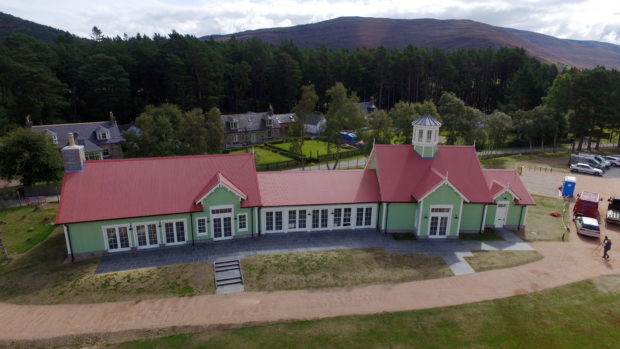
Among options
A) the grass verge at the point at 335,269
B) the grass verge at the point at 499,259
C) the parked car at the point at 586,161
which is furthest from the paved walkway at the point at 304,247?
the parked car at the point at 586,161

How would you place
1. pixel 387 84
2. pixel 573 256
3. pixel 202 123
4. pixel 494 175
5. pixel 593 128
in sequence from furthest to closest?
1. pixel 387 84
2. pixel 593 128
3. pixel 202 123
4. pixel 494 175
5. pixel 573 256

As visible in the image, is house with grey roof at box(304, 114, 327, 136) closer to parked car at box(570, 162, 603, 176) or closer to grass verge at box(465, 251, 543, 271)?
parked car at box(570, 162, 603, 176)

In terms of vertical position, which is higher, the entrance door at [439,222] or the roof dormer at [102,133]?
the roof dormer at [102,133]

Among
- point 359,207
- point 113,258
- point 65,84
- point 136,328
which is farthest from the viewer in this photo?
point 65,84

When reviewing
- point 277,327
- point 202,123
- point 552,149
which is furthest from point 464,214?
point 552,149

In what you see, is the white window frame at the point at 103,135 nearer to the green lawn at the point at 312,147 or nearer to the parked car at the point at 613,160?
the green lawn at the point at 312,147

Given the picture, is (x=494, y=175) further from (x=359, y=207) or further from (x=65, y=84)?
(x=65, y=84)

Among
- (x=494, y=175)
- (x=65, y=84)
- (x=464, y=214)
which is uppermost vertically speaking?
(x=65, y=84)

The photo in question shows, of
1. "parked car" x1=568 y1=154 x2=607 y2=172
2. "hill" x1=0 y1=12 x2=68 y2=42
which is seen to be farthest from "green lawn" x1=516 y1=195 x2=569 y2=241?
"hill" x1=0 y1=12 x2=68 y2=42
